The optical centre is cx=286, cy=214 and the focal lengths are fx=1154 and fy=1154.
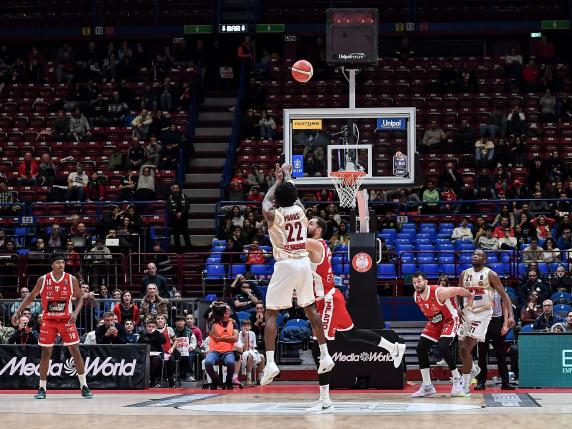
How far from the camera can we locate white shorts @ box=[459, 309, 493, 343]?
17.3 meters

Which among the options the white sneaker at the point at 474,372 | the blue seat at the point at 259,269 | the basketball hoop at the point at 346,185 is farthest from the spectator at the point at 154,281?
the white sneaker at the point at 474,372

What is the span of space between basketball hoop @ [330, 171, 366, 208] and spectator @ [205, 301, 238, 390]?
281cm

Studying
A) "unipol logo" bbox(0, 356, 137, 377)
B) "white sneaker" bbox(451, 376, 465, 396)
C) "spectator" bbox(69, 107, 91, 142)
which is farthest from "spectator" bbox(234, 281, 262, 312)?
"spectator" bbox(69, 107, 91, 142)

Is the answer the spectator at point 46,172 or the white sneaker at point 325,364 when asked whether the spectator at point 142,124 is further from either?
the white sneaker at point 325,364

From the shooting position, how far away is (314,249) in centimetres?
1398

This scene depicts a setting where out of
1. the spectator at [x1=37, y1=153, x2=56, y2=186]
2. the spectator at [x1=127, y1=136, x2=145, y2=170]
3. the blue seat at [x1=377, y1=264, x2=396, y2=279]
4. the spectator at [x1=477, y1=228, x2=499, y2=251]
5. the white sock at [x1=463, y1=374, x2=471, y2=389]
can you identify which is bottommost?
the white sock at [x1=463, y1=374, x2=471, y2=389]

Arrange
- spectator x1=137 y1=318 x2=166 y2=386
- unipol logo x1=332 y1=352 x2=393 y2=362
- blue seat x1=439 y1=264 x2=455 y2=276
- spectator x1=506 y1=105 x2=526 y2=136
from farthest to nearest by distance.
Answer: spectator x1=506 y1=105 x2=526 y2=136 < blue seat x1=439 y1=264 x2=455 y2=276 < spectator x1=137 y1=318 x2=166 y2=386 < unipol logo x1=332 y1=352 x2=393 y2=362

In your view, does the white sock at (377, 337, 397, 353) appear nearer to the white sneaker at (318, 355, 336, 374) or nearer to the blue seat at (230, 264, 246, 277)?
the white sneaker at (318, 355, 336, 374)

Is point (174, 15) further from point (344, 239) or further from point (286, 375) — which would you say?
point (286, 375)

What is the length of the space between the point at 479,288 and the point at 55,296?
628cm

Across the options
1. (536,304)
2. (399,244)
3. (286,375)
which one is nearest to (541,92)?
(399,244)

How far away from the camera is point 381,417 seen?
1238 centimetres

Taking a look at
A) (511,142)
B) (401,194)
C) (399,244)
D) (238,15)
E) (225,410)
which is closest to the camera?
(225,410)

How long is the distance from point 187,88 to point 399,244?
9906 mm
